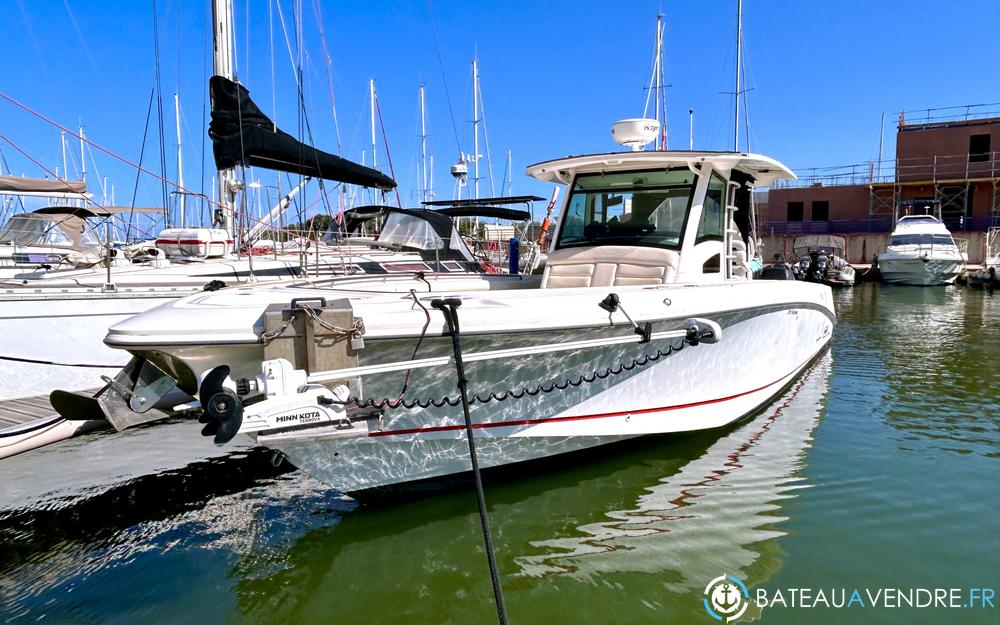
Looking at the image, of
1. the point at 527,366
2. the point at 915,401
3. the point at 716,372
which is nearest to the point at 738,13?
the point at 915,401

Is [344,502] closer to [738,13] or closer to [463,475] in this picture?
[463,475]

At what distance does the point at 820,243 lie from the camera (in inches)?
1348

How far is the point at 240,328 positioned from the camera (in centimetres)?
391

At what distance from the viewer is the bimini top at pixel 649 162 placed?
240 inches

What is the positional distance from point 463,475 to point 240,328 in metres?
1.99

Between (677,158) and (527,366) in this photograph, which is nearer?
(527,366)

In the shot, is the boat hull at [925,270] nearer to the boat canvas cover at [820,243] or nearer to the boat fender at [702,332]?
the boat canvas cover at [820,243]

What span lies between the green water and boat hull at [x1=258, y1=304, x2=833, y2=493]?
1.32 ft

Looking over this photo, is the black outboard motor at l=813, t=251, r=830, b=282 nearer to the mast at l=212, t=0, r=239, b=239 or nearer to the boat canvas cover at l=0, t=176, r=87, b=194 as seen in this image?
the mast at l=212, t=0, r=239, b=239

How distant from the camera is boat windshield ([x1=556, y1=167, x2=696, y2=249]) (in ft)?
20.3

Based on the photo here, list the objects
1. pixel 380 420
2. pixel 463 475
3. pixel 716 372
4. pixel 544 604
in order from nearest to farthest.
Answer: pixel 544 604 → pixel 380 420 → pixel 463 475 → pixel 716 372

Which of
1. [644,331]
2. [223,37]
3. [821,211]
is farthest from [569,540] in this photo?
[821,211]

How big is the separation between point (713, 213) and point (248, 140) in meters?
5.91

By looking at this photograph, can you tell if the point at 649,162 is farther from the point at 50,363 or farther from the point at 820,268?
the point at 820,268
